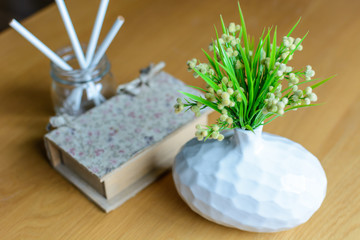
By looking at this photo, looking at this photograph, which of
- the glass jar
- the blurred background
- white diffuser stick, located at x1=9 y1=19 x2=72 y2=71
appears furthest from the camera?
the blurred background

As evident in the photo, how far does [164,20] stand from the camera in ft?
4.15

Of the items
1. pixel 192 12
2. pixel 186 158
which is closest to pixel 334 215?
pixel 186 158

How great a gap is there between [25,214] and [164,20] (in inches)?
26.5

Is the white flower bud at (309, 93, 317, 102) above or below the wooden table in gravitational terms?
above

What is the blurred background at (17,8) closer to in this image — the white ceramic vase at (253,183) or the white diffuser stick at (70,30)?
the white diffuser stick at (70,30)

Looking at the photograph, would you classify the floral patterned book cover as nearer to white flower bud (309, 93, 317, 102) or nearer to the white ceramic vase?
the white ceramic vase

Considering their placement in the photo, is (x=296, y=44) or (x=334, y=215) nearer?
(x=296, y=44)

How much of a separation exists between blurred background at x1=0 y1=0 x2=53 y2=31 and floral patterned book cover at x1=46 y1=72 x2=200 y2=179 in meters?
1.73

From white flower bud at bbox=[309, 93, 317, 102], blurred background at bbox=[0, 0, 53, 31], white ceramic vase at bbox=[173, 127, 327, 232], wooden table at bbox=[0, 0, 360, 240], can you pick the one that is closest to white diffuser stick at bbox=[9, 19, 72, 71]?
wooden table at bbox=[0, 0, 360, 240]

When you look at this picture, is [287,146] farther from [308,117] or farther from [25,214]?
[25,214]

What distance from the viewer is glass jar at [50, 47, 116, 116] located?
884 mm

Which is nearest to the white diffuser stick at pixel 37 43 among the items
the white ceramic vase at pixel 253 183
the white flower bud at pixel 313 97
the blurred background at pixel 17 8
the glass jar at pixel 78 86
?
the glass jar at pixel 78 86

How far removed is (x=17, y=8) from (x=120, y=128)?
6.36 ft

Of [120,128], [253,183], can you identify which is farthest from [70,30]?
[253,183]
